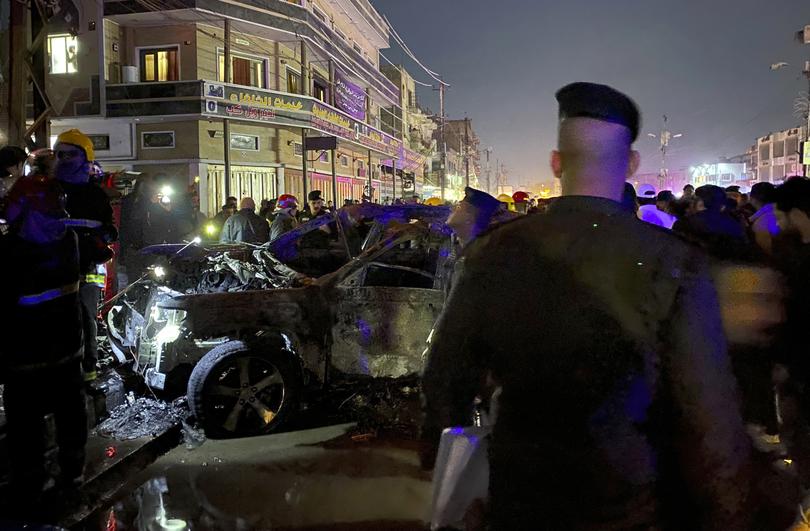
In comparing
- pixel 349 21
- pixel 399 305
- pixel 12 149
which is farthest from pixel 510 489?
pixel 349 21

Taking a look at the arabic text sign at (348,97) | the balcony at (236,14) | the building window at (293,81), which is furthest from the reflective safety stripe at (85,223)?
the arabic text sign at (348,97)

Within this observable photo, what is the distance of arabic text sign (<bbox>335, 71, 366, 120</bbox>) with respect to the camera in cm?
2847

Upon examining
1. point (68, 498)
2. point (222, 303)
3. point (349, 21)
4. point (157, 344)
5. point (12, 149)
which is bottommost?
point (68, 498)

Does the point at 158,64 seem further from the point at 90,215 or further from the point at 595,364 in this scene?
the point at 595,364

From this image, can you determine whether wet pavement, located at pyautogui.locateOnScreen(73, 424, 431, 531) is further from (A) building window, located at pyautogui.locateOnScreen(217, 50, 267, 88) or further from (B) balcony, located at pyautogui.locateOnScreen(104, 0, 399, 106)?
(A) building window, located at pyautogui.locateOnScreen(217, 50, 267, 88)

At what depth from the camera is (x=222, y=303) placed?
5.50 metres

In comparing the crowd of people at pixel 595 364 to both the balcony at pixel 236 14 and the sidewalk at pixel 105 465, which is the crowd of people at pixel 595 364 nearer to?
the sidewalk at pixel 105 465

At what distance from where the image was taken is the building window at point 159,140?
21.0 metres

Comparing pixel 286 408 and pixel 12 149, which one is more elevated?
pixel 12 149

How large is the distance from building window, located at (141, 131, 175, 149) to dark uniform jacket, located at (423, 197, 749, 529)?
21.6m

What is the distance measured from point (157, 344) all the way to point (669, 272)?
17.5ft

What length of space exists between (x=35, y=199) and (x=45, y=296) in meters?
0.58

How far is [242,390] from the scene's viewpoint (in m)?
5.50

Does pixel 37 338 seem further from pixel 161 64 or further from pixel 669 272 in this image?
pixel 161 64
